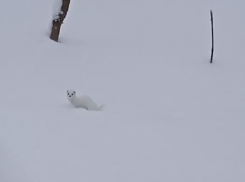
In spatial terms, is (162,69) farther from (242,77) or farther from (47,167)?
(47,167)

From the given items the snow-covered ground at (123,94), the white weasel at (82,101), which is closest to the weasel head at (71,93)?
the white weasel at (82,101)

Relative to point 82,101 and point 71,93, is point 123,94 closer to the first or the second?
point 82,101

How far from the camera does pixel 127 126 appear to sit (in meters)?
4.92

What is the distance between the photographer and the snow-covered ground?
3895mm

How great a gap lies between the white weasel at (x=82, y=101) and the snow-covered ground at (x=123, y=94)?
0.18 m

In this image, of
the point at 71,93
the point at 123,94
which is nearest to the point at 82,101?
the point at 71,93

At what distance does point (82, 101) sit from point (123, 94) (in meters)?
1.02

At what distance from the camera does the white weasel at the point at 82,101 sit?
566 centimetres

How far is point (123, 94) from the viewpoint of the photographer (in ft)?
21.5

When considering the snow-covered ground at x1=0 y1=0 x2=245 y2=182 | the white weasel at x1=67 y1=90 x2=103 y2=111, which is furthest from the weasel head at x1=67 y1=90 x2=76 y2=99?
the snow-covered ground at x1=0 y1=0 x2=245 y2=182

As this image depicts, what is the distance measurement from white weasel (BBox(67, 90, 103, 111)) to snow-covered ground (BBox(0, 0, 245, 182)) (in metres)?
0.18

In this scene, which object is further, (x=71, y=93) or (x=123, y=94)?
(x=123, y=94)

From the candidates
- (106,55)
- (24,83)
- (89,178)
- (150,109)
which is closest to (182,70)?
(106,55)

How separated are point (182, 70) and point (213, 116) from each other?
2.23 meters
